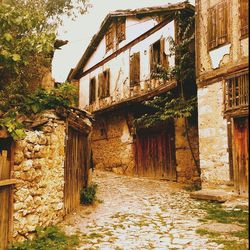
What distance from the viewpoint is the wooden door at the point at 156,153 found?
1266cm

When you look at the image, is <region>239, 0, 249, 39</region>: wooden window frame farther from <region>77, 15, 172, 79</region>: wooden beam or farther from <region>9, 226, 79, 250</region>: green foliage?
<region>9, 226, 79, 250</region>: green foliage

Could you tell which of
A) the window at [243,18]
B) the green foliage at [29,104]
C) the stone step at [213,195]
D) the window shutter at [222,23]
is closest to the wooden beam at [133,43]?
the window shutter at [222,23]

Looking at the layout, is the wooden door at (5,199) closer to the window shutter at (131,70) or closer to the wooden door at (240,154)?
the wooden door at (240,154)

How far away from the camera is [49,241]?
195 inches

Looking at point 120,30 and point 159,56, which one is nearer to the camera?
point 159,56

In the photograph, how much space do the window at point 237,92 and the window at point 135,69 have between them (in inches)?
216

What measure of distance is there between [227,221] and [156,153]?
727 cm

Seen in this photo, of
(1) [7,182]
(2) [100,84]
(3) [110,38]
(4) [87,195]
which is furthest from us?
(2) [100,84]

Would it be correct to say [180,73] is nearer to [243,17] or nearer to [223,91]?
[223,91]

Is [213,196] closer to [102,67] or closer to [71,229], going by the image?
[71,229]

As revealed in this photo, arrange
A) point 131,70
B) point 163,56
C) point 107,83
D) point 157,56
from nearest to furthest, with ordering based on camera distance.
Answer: point 163,56, point 157,56, point 131,70, point 107,83

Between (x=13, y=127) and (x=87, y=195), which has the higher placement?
(x=13, y=127)

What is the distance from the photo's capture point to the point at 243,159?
850 cm

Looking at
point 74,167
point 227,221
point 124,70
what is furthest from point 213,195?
point 124,70
